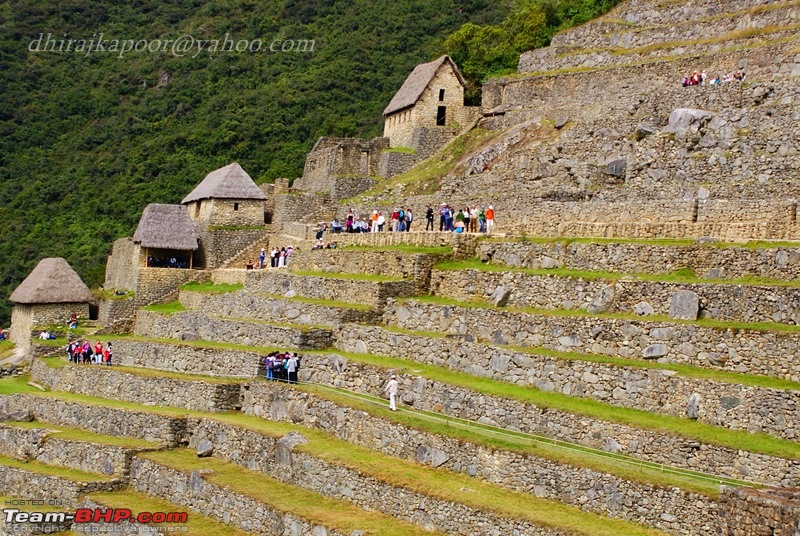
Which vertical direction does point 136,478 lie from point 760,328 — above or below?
below

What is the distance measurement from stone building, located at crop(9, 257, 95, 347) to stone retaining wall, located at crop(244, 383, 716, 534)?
17.4 meters

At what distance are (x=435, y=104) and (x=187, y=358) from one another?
804 inches

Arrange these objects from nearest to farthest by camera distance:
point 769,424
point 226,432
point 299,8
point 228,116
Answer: point 769,424 → point 226,432 → point 228,116 → point 299,8

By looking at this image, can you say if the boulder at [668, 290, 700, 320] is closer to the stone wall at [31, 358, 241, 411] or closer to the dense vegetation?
the stone wall at [31, 358, 241, 411]

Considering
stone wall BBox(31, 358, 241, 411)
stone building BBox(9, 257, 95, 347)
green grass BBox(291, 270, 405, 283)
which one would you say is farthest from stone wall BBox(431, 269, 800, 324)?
stone building BBox(9, 257, 95, 347)

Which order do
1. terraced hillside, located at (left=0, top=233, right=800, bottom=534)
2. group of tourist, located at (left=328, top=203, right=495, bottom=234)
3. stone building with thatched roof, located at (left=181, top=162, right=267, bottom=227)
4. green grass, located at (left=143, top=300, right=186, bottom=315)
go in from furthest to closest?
stone building with thatched roof, located at (left=181, top=162, right=267, bottom=227) < green grass, located at (left=143, top=300, right=186, bottom=315) < group of tourist, located at (left=328, top=203, right=495, bottom=234) < terraced hillside, located at (left=0, top=233, right=800, bottom=534)

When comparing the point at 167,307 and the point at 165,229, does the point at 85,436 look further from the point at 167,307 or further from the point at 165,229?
the point at 165,229

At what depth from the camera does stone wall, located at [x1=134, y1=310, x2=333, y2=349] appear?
3269 cm

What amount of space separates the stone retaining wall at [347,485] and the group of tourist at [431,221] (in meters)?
8.51

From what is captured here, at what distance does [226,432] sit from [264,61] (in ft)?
178

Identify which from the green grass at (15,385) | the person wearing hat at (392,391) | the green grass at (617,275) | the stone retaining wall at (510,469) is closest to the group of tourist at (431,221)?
the green grass at (617,275)

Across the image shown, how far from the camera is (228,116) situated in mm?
73250

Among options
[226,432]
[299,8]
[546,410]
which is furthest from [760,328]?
[299,8]

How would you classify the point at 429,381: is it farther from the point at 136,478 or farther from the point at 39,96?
the point at 39,96
